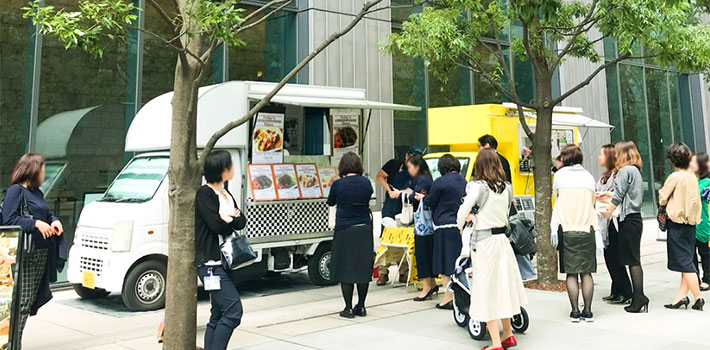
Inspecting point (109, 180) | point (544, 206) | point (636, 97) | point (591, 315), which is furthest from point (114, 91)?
point (636, 97)

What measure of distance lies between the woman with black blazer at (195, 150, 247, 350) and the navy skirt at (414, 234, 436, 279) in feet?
11.5

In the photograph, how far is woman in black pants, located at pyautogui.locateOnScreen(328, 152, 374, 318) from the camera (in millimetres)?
7184

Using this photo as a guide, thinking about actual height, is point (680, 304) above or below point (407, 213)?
below

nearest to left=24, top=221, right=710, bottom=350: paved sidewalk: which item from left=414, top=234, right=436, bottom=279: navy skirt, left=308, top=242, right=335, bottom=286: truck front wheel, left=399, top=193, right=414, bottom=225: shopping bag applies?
left=414, top=234, right=436, bottom=279: navy skirt

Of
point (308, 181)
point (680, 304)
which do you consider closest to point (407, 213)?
point (308, 181)

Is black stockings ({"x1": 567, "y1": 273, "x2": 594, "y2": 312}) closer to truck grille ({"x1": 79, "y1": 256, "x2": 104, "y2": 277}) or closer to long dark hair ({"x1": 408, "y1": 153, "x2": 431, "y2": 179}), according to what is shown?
long dark hair ({"x1": 408, "y1": 153, "x2": 431, "y2": 179})

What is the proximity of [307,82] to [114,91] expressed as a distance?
3.77m

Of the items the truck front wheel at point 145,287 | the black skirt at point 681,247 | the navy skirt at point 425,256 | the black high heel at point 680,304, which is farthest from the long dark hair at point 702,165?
the truck front wheel at point 145,287

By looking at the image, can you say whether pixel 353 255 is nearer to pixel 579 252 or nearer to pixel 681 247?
pixel 579 252

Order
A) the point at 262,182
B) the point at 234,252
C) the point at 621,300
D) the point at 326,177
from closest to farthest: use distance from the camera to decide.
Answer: the point at 234,252
the point at 621,300
the point at 262,182
the point at 326,177

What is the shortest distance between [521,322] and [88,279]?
5344 mm

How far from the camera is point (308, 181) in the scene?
368 inches

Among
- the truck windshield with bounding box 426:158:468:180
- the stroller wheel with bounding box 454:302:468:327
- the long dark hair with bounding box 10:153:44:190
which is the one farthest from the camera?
the truck windshield with bounding box 426:158:468:180

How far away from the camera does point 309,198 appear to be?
9297 millimetres
